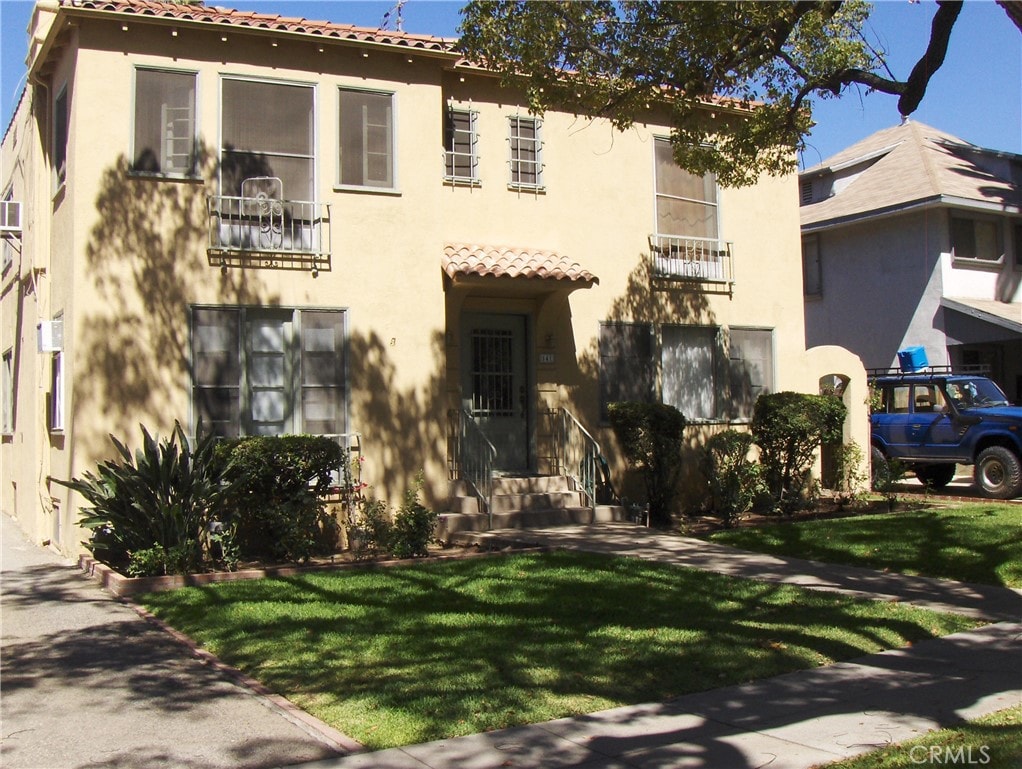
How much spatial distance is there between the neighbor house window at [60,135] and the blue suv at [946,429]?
13079 millimetres

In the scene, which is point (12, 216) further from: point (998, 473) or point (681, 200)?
point (998, 473)

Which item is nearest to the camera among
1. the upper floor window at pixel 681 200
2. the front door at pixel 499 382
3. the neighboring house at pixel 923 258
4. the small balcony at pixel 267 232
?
the small balcony at pixel 267 232

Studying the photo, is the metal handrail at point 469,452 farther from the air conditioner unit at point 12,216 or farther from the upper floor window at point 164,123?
the air conditioner unit at point 12,216

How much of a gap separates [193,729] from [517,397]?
942 centimetres

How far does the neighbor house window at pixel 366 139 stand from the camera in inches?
517

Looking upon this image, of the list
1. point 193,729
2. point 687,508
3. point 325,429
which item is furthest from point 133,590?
point 687,508

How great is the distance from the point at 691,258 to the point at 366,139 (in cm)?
573

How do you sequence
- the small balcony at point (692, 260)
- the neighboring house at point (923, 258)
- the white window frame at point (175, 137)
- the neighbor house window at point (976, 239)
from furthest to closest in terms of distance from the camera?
the neighbor house window at point (976, 239), the neighboring house at point (923, 258), the small balcony at point (692, 260), the white window frame at point (175, 137)

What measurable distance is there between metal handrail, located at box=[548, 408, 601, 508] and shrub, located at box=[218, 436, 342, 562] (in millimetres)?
4078

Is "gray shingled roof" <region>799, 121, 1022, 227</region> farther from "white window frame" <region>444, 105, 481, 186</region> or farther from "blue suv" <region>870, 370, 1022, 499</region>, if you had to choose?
"white window frame" <region>444, 105, 481, 186</region>

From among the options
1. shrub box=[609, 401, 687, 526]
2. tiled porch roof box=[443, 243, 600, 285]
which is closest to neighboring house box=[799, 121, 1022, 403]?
shrub box=[609, 401, 687, 526]

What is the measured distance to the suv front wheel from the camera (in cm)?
1647

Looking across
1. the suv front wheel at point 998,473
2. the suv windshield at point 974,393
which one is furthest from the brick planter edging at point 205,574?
the suv windshield at point 974,393

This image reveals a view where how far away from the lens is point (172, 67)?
481 inches
